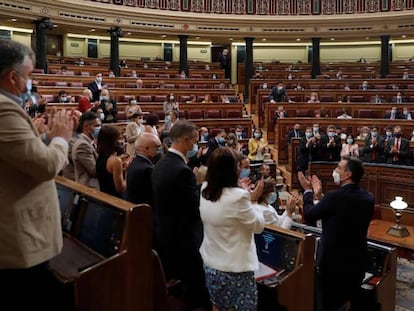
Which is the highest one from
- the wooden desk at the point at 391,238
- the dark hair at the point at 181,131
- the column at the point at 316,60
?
the column at the point at 316,60

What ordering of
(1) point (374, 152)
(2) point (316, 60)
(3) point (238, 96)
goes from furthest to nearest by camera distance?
(2) point (316, 60), (3) point (238, 96), (1) point (374, 152)

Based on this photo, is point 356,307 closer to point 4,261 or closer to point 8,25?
point 4,261

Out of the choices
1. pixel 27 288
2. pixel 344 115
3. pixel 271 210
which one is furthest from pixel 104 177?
pixel 344 115

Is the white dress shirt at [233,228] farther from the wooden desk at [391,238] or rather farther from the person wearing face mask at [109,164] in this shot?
the wooden desk at [391,238]

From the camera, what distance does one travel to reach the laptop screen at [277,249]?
7.48 feet

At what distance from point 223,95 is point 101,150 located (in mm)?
9566

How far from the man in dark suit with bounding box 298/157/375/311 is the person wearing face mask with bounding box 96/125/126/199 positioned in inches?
45.8

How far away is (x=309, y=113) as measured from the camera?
424 inches

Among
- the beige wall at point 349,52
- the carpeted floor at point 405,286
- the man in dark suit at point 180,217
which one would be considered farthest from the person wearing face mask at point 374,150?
the beige wall at point 349,52

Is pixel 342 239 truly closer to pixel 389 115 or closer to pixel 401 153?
pixel 401 153

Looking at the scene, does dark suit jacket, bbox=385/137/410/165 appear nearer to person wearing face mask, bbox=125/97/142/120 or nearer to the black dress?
person wearing face mask, bbox=125/97/142/120

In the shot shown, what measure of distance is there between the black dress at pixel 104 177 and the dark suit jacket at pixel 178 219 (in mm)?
606

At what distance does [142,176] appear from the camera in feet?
8.44

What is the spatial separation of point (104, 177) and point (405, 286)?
302 cm
